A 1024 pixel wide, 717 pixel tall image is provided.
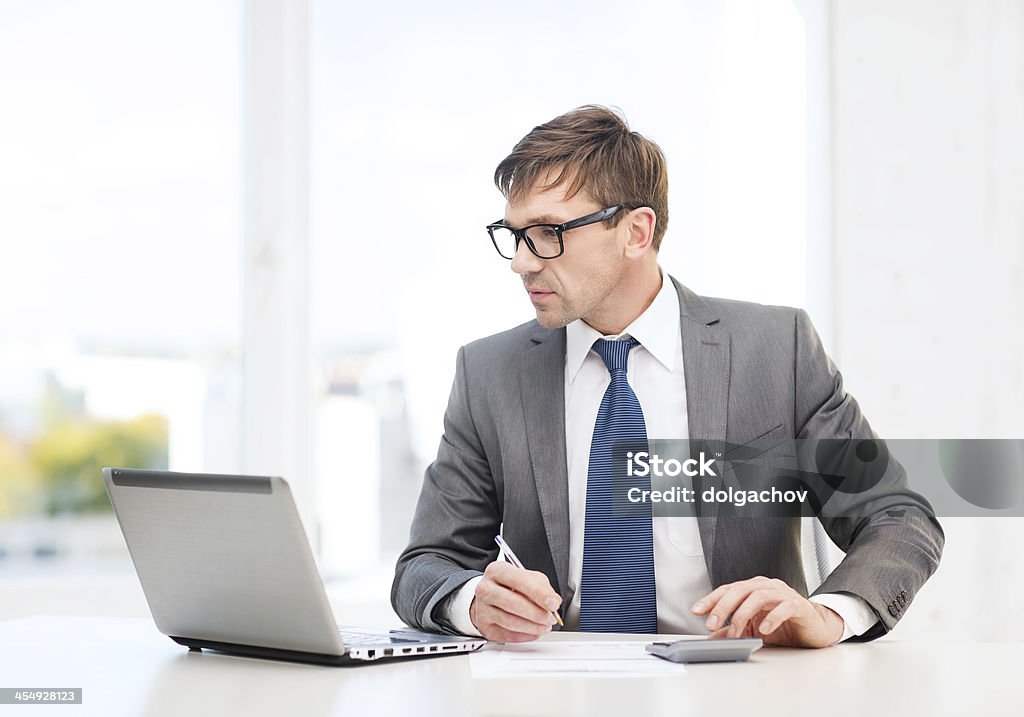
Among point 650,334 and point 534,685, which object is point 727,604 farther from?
point 650,334

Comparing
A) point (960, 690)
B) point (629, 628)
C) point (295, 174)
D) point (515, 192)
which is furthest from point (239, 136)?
point (960, 690)

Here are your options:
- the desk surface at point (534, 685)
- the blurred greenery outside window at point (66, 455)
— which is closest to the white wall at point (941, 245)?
the desk surface at point (534, 685)

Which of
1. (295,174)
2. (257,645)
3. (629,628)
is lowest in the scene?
(629,628)

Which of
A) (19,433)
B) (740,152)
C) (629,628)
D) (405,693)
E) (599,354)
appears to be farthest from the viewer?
(19,433)

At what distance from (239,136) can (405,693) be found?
2430mm

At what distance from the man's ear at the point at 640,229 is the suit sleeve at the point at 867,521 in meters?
0.35

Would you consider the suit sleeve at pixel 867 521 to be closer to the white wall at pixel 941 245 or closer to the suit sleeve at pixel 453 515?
the suit sleeve at pixel 453 515

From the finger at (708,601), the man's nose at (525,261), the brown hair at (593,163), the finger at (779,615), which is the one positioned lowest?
the finger at (779,615)

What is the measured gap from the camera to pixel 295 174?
10.2 ft

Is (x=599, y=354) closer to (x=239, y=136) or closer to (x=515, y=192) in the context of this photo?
(x=515, y=192)

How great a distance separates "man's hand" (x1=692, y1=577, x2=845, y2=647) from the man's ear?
926mm

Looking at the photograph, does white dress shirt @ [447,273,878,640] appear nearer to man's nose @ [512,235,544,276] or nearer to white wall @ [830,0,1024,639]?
man's nose @ [512,235,544,276]

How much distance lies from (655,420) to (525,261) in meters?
0.41

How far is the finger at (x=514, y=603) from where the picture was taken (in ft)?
4.46
